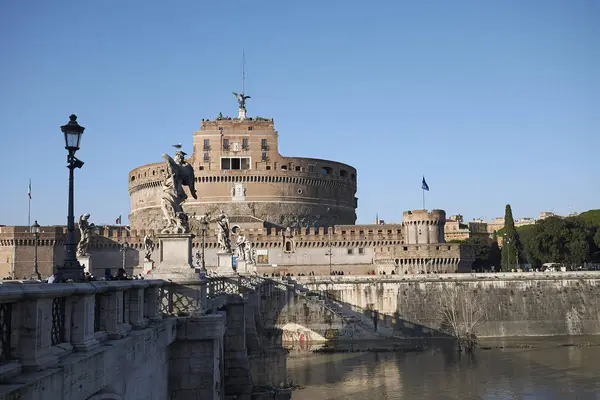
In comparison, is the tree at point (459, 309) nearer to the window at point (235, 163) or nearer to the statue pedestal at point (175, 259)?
the window at point (235, 163)

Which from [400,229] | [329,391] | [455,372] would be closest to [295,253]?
[400,229]

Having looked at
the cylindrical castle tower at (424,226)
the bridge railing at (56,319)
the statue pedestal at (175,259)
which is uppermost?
the cylindrical castle tower at (424,226)

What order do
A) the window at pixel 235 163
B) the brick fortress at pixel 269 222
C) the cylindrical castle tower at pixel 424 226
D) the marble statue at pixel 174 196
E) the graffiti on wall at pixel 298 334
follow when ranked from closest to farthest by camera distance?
the marble statue at pixel 174 196
the graffiti on wall at pixel 298 334
the brick fortress at pixel 269 222
the cylindrical castle tower at pixel 424 226
the window at pixel 235 163

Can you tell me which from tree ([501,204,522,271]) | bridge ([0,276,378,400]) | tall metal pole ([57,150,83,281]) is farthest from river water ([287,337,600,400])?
tree ([501,204,522,271])

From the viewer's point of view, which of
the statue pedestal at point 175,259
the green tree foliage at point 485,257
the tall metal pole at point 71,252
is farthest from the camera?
the green tree foliage at point 485,257

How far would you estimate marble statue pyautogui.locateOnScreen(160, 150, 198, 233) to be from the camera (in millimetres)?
13906

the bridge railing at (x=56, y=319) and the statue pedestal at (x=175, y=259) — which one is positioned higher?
the statue pedestal at (x=175, y=259)

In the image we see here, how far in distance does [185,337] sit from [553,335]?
4707 centimetres

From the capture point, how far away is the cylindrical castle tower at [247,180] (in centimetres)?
8306

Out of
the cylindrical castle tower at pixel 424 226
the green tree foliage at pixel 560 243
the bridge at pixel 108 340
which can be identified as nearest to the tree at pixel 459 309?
the cylindrical castle tower at pixel 424 226

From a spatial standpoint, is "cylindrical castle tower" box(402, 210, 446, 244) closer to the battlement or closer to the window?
the battlement

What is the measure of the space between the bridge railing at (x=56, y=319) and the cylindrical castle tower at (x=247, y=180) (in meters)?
73.6

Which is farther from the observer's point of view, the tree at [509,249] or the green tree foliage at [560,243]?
the green tree foliage at [560,243]

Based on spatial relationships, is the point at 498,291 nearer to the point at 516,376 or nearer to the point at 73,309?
the point at 516,376
